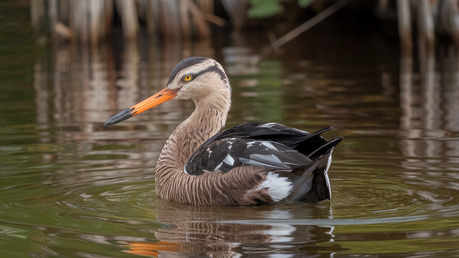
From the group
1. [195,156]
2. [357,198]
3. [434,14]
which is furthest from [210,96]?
[434,14]

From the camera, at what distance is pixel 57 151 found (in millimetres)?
8469

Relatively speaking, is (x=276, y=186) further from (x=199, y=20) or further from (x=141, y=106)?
(x=199, y=20)

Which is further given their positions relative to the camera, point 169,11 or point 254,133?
point 169,11

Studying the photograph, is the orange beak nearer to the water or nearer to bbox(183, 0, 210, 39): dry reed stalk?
the water

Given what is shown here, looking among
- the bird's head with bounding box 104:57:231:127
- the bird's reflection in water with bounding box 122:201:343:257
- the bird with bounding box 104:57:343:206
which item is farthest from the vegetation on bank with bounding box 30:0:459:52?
the bird's reflection in water with bounding box 122:201:343:257

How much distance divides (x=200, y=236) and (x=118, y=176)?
6.75 feet

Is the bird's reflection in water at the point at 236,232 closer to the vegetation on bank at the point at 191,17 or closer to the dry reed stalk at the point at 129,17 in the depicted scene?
the vegetation on bank at the point at 191,17

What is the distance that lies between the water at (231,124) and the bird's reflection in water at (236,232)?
0.5 inches

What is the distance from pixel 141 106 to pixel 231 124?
2.85m

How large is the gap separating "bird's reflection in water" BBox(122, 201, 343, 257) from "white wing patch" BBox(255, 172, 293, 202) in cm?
11

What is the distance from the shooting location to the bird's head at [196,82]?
701 cm

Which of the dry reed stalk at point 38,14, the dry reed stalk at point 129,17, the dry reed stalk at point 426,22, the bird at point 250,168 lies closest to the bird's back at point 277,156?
the bird at point 250,168

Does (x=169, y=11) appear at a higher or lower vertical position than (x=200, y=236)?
higher

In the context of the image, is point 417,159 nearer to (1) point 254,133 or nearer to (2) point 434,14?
(1) point 254,133
